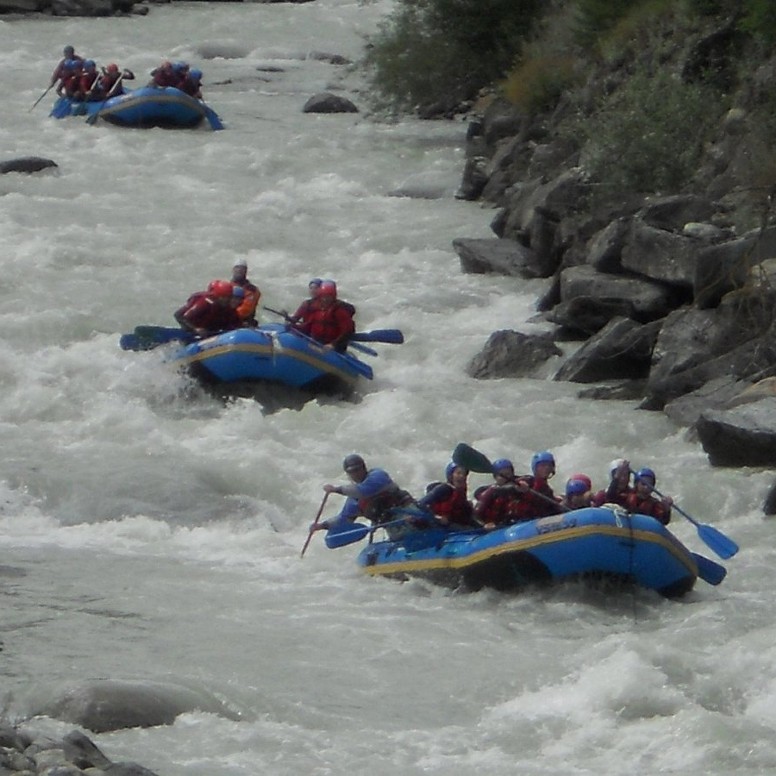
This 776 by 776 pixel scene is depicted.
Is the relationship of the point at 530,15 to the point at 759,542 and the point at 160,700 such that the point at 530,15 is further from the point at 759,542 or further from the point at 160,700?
the point at 160,700

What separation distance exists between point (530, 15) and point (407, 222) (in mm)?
5194

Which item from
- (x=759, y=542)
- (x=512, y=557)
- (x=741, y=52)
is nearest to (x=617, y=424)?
(x=759, y=542)

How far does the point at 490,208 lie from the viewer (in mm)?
20859

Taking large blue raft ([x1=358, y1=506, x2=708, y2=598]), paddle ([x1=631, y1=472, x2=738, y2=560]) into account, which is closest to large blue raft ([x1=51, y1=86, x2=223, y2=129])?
large blue raft ([x1=358, y1=506, x2=708, y2=598])

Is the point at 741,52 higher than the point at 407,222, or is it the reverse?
the point at 741,52

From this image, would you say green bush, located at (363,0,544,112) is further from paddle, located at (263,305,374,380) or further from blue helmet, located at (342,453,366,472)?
blue helmet, located at (342,453,366,472)

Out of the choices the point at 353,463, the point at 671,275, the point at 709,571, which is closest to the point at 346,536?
the point at 353,463

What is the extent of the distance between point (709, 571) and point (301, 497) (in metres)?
3.27

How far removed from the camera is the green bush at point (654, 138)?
1753 cm

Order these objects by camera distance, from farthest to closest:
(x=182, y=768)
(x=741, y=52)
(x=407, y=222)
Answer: (x=407, y=222)
(x=741, y=52)
(x=182, y=768)

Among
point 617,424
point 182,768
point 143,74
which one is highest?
point 182,768

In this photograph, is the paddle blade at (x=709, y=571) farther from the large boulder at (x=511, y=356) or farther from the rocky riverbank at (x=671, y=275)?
the large boulder at (x=511, y=356)

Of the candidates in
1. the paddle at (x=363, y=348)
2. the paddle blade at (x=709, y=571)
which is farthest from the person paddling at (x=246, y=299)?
the paddle blade at (x=709, y=571)

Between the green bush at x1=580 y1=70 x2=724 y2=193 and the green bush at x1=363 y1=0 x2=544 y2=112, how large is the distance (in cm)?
590
